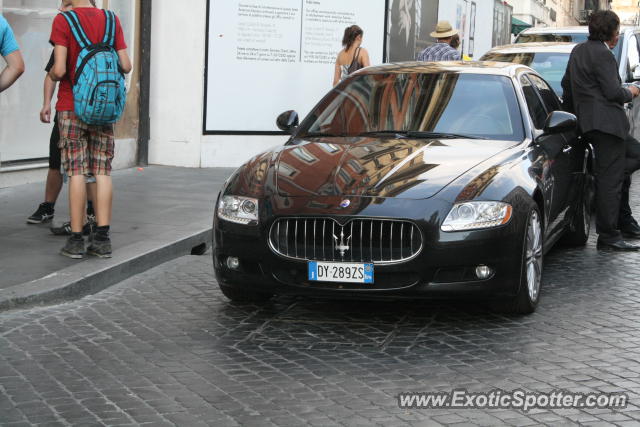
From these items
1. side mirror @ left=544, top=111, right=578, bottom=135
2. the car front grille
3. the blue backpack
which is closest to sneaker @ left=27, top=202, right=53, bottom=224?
the blue backpack

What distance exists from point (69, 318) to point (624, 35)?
10.7m

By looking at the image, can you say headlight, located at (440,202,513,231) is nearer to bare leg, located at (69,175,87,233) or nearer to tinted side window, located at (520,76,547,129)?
tinted side window, located at (520,76,547,129)

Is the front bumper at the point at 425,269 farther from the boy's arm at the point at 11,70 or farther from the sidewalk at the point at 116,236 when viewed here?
the boy's arm at the point at 11,70

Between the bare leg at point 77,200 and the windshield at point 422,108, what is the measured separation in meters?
1.61

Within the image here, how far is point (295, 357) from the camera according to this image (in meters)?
5.70

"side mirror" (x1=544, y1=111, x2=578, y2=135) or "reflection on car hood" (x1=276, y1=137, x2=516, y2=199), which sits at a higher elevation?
"side mirror" (x1=544, y1=111, x2=578, y2=135)

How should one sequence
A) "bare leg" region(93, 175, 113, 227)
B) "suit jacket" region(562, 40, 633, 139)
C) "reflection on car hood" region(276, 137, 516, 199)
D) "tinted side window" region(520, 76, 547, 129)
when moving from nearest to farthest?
"reflection on car hood" region(276, 137, 516, 199), "tinted side window" region(520, 76, 547, 129), "bare leg" region(93, 175, 113, 227), "suit jacket" region(562, 40, 633, 139)

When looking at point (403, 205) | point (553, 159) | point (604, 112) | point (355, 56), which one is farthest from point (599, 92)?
point (355, 56)

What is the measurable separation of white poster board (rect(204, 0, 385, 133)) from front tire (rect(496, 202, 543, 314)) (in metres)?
8.37

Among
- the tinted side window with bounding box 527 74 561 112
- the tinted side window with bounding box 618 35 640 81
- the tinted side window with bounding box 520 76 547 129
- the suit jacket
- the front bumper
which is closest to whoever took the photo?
the front bumper

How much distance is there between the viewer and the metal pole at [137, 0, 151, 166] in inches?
564

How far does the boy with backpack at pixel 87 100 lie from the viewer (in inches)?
305

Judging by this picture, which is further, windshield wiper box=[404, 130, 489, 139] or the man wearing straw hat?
the man wearing straw hat

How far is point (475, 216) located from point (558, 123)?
1.65m
